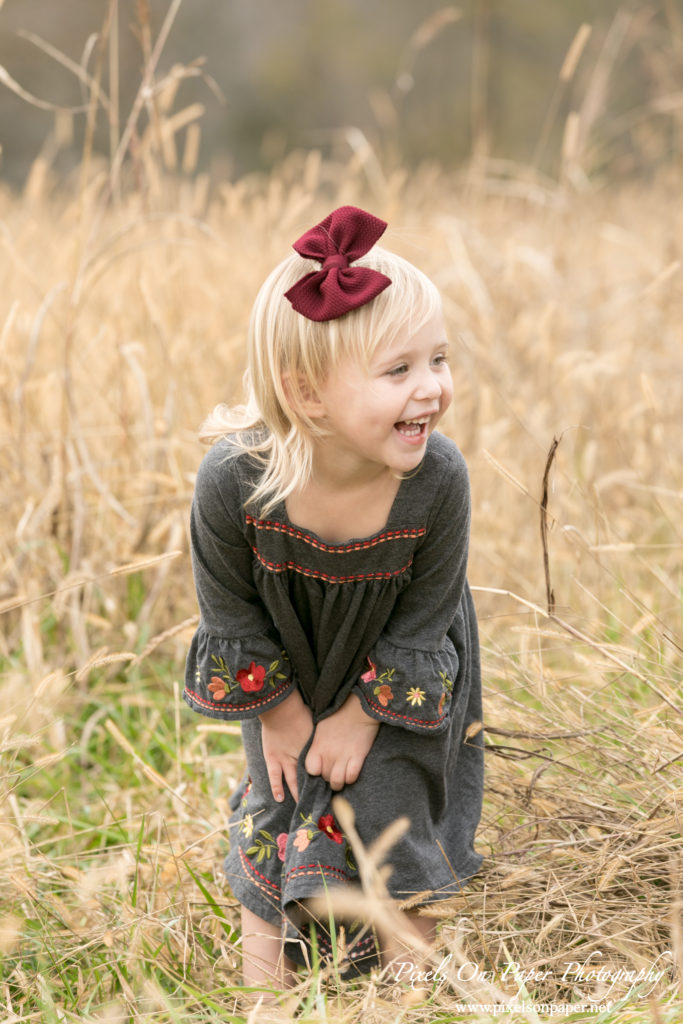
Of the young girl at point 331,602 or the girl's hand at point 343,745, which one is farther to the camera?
the girl's hand at point 343,745

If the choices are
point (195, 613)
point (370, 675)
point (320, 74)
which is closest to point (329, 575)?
point (370, 675)

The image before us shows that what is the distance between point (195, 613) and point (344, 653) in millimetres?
919

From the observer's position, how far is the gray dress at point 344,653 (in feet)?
4.67

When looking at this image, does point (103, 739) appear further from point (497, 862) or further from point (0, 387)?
point (497, 862)

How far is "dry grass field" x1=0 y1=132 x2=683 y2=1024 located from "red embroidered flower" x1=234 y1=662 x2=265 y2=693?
171 mm

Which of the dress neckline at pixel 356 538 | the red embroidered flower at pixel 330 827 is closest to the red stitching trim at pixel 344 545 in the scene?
the dress neckline at pixel 356 538

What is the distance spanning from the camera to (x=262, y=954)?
1.53m

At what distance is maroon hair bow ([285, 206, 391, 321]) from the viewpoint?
4.08ft

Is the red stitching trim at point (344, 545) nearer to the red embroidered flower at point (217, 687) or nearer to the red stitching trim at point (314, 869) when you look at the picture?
the red embroidered flower at point (217, 687)

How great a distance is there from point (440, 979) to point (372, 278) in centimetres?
93

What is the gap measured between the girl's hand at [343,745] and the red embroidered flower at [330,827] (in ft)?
0.15

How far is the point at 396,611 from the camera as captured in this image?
1493 millimetres

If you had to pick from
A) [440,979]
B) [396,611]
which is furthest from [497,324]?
[440,979]

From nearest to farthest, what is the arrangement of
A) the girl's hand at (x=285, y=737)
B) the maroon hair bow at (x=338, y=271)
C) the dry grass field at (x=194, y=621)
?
the maroon hair bow at (x=338, y=271)
the dry grass field at (x=194, y=621)
the girl's hand at (x=285, y=737)
